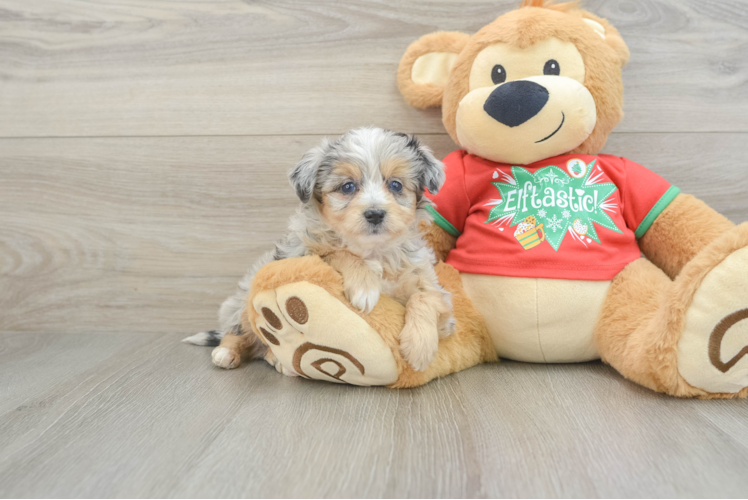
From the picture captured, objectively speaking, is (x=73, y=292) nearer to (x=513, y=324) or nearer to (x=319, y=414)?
(x=319, y=414)

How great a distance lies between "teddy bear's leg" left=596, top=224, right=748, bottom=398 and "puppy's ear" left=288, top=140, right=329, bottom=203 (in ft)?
3.27

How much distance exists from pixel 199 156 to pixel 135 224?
39cm

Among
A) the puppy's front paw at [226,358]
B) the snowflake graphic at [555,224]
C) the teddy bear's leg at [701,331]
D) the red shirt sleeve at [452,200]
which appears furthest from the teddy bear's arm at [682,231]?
the puppy's front paw at [226,358]

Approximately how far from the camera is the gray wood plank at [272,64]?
191 cm

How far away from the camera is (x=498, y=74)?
5.32 feet

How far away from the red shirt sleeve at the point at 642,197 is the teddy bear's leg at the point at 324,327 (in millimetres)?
831

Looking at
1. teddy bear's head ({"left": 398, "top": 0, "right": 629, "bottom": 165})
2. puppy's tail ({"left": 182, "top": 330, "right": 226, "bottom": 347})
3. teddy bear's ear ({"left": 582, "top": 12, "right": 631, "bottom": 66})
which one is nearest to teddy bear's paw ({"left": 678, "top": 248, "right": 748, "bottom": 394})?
teddy bear's head ({"left": 398, "top": 0, "right": 629, "bottom": 165})

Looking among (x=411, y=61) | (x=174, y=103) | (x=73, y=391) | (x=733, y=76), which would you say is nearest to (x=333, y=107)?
(x=411, y=61)

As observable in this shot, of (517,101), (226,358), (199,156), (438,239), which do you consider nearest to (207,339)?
(226,358)

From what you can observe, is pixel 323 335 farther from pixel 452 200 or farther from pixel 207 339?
pixel 207 339

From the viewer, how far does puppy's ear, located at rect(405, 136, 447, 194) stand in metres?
1.53

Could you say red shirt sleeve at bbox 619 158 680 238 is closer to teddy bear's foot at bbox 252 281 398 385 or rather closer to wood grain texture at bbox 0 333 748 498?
wood grain texture at bbox 0 333 748 498

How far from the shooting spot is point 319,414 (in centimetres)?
132

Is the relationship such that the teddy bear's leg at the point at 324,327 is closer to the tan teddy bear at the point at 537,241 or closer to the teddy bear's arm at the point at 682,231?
the tan teddy bear at the point at 537,241
